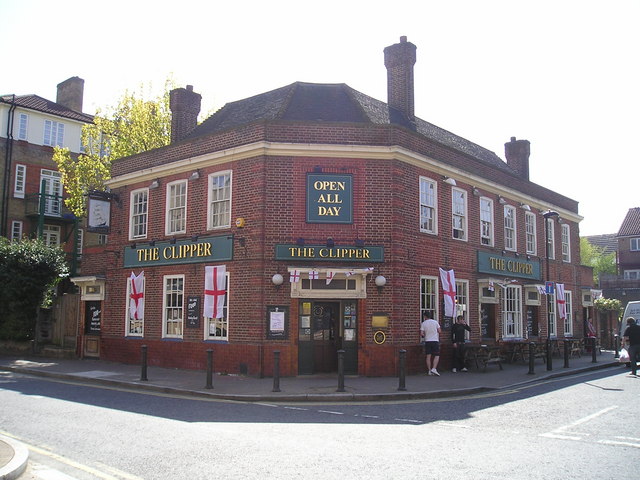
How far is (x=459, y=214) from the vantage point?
1972cm

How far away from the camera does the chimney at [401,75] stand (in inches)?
780

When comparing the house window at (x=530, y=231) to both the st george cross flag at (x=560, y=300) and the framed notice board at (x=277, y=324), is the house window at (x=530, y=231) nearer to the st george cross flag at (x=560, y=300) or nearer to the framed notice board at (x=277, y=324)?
the st george cross flag at (x=560, y=300)

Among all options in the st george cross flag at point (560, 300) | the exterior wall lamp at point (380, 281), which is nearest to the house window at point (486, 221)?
the st george cross flag at point (560, 300)

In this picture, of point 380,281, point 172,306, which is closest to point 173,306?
point 172,306

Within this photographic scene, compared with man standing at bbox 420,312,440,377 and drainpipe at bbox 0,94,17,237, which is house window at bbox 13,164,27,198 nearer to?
drainpipe at bbox 0,94,17,237

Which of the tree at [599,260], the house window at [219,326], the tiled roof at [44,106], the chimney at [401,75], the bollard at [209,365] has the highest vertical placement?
the tiled roof at [44,106]

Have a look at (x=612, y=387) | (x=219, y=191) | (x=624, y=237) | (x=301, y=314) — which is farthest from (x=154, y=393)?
(x=624, y=237)

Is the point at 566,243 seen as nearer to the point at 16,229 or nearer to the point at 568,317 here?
the point at 568,317

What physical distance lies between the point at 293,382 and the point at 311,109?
8829 millimetres

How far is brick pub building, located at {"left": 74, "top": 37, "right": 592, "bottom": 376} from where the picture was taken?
52.6 ft

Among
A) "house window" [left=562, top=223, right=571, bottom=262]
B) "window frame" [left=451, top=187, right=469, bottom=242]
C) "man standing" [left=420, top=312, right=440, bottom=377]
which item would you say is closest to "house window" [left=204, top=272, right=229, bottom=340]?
"man standing" [left=420, top=312, right=440, bottom=377]

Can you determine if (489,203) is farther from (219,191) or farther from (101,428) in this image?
(101,428)

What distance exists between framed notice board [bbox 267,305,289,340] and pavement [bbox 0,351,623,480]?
1155mm

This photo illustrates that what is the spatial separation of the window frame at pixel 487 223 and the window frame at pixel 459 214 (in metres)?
1.21
